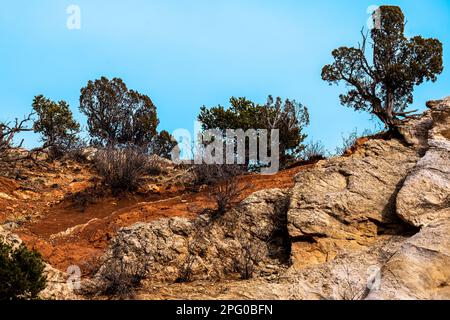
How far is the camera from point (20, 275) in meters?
6.55

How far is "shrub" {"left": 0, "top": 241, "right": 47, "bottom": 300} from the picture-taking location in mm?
6523

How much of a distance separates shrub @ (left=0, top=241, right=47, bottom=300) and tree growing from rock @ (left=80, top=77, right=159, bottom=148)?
1740 cm

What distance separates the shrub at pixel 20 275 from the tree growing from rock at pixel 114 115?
57.1 feet

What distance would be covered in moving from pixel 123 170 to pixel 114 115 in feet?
32.3

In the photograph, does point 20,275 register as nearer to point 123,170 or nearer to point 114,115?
point 123,170

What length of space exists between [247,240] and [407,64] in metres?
14.1

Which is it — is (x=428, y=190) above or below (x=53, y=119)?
below

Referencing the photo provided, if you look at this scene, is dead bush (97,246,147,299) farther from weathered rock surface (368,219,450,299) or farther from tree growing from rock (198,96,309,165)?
tree growing from rock (198,96,309,165)

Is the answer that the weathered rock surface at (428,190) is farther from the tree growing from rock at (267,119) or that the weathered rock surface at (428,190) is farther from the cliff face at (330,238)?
the tree growing from rock at (267,119)

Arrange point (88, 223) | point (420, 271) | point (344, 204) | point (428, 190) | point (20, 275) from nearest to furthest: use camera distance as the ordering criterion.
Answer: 1. point (420, 271)
2. point (20, 275)
3. point (428, 190)
4. point (344, 204)
5. point (88, 223)

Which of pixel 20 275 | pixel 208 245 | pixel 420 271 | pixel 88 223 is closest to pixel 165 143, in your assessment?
pixel 88 223

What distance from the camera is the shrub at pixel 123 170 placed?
1511cm

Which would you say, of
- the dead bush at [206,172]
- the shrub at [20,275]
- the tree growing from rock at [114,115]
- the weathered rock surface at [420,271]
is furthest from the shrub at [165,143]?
the weathered rock surface at [420,271]

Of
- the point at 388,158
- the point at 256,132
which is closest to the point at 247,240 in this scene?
the point at 388,158
